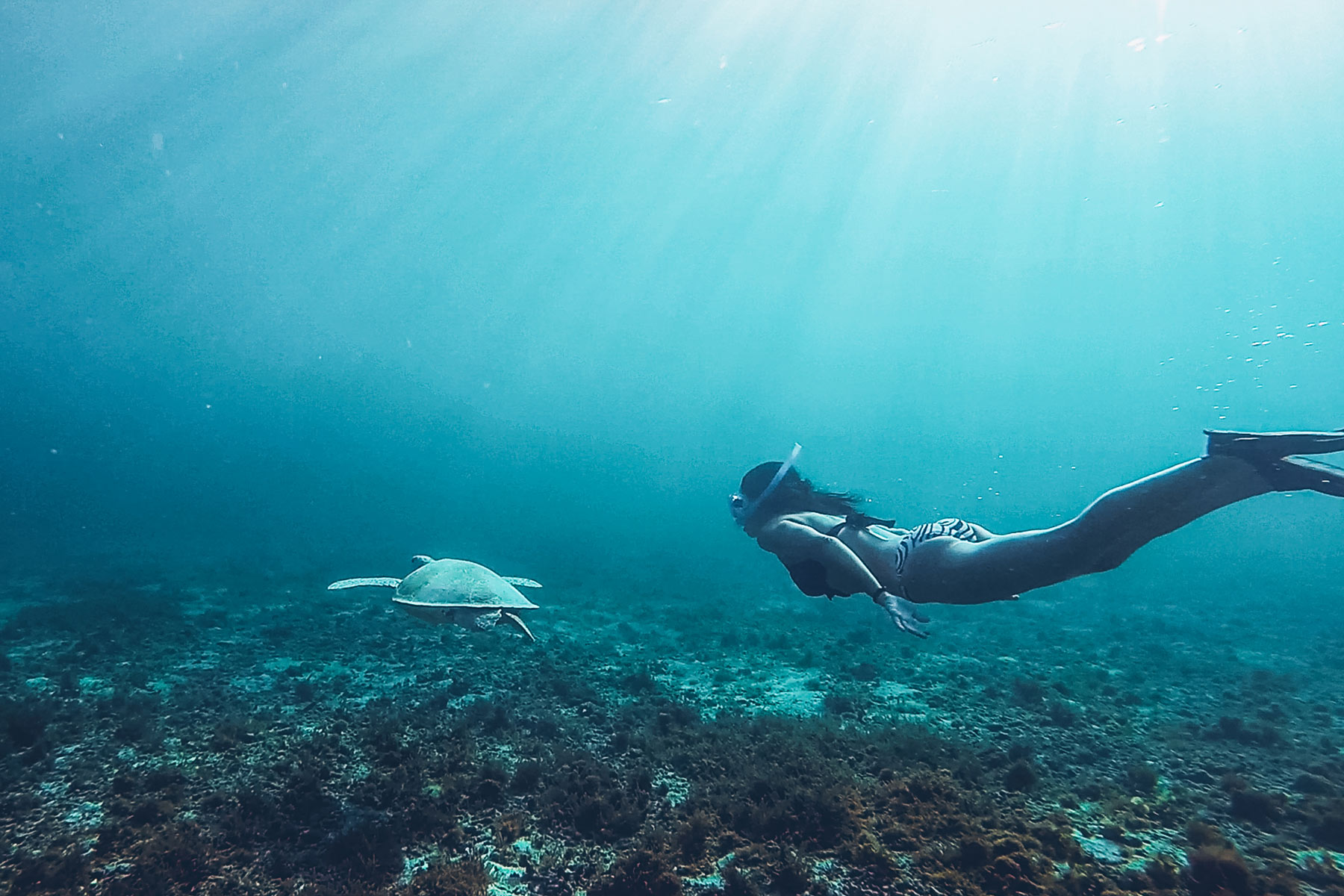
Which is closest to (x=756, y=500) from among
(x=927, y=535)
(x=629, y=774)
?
(x=927, y=535)

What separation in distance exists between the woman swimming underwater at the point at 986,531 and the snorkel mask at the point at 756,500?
0.01 metres

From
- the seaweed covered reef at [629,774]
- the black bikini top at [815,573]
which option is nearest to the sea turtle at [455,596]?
the seaweed covered reef at [629,774]

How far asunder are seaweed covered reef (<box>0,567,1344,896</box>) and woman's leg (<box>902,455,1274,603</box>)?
113 inches

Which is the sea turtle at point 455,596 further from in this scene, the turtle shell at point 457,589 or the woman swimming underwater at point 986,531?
the woman swimming underwater at point 986,531

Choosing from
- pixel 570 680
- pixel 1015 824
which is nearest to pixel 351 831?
pixel 570 680

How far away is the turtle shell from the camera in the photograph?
552 cm

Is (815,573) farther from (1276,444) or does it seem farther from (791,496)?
(1276,444)

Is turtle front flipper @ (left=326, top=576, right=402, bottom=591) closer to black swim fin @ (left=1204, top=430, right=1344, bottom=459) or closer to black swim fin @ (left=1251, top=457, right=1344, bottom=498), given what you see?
black swim fin @ (left=1204, top=430, right=1344, bottom=459)

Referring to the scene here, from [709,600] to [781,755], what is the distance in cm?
1258

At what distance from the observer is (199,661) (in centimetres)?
968

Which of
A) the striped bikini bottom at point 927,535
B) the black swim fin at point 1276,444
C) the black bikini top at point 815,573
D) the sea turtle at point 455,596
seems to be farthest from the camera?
the sea turtle at point 455,596

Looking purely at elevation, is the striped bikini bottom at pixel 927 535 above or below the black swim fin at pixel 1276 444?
below

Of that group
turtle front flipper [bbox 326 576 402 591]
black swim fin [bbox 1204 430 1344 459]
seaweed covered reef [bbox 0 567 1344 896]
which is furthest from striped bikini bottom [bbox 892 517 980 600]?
turtle front flipper [bbox 326 576 402 591]

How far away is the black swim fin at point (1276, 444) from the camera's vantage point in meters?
2.83
